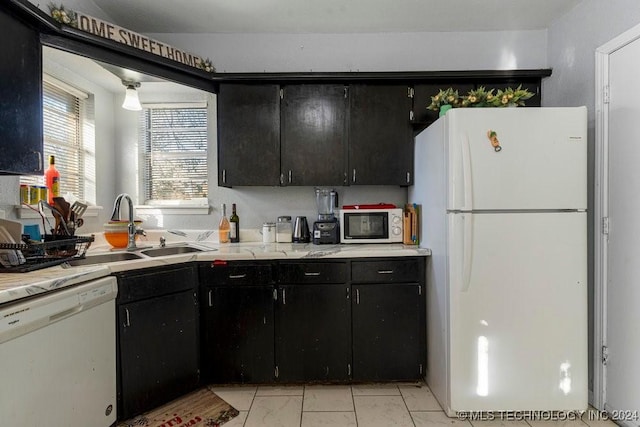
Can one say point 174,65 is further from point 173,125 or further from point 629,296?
point 629,296

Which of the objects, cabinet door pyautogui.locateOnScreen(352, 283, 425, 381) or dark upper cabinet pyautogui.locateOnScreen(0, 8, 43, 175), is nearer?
dark upper cabinet pyautogui.locateOnScreen(0, 8, 43, 175)

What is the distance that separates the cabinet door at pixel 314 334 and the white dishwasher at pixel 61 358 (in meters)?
0.97

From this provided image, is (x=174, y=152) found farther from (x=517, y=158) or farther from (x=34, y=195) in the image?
(x=517, y=158)

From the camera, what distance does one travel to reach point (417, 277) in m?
2.25

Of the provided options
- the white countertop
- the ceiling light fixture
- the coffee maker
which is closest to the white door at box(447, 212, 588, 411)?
the white countertop

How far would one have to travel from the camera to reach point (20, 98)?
1604 millimetres

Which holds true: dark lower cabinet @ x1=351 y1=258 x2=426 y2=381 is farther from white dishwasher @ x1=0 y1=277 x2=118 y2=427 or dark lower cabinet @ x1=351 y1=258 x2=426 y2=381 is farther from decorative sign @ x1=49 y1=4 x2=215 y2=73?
decorative sign @ x1=49 y1=4 x2=215 y2=73

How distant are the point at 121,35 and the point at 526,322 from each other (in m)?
3.01

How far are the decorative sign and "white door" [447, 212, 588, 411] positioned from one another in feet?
7.04

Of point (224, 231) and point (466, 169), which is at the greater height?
point (466, 169)

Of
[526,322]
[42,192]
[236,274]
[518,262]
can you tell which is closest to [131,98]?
[42,192]

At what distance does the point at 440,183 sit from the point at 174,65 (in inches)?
77.0

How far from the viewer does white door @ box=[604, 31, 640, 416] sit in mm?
1840

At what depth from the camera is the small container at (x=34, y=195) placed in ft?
6.32
